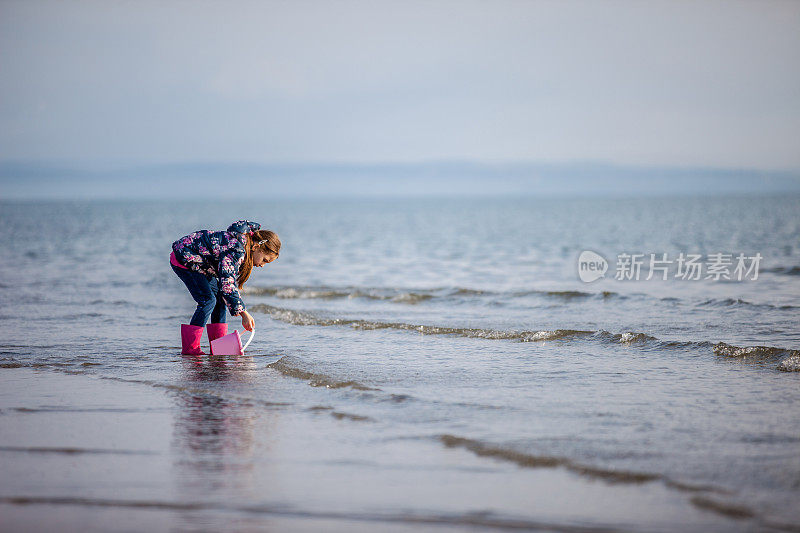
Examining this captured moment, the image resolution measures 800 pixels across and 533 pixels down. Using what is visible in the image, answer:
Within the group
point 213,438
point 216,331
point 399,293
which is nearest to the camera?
point 213,438

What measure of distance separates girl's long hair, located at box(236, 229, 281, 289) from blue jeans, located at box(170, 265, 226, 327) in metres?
0.50

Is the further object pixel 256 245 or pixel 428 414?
pixel 256 245

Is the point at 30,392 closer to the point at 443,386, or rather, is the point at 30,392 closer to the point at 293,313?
the point at 443,386

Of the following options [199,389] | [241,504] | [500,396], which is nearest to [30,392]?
[199,389]

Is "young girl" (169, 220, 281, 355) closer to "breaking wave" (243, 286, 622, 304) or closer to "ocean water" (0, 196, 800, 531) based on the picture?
"ocean water" (0, 196, 800, 531)

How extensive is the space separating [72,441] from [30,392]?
185cm

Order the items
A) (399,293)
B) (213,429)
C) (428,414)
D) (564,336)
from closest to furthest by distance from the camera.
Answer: (213,429) → (428,414) → (564,336) → (399,293)

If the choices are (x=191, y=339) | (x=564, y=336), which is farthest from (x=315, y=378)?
(x=564, y=336)

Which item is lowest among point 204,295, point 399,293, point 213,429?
point 213,429

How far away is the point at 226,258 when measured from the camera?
754 centimetres

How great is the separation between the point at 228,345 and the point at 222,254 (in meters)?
1.26

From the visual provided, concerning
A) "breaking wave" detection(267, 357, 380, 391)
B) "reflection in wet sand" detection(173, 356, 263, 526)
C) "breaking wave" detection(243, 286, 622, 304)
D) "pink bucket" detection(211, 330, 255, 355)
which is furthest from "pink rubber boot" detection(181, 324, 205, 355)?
"breaking wave" detection(243, 286, 622, 304)

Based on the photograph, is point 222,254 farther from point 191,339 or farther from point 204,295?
point 191,339

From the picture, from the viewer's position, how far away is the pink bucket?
8281 mm
